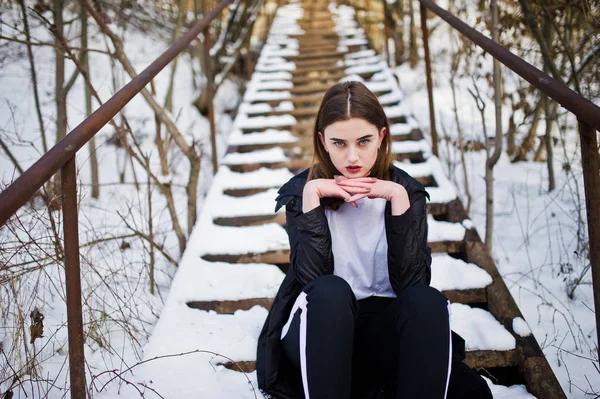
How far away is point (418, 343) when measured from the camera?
4.58 feet

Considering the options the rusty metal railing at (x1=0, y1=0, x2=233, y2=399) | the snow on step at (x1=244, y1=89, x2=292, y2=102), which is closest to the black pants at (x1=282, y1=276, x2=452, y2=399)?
the rusty metal railing at (x1=0, y1=0, x2=233, y2=399)

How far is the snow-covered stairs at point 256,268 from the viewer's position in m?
1.91

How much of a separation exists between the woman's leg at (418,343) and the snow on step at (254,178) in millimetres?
1790

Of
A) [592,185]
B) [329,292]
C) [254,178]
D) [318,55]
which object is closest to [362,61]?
[318,55]

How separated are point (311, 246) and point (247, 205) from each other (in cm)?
143

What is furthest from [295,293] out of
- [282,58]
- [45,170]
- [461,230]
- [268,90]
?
[282,58]

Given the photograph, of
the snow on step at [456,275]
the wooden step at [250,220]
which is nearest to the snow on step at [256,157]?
the wooden step at [250,220]

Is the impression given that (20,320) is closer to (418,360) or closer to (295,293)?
(295,293)

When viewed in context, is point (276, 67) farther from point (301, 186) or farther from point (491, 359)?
point (491, 359)

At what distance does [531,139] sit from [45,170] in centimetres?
378

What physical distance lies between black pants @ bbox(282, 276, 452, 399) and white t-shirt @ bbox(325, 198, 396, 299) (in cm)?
18

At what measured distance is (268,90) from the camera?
4.77 m

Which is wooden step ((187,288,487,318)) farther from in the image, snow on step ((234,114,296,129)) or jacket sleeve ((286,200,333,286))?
snow on step ((234,114,296,129))

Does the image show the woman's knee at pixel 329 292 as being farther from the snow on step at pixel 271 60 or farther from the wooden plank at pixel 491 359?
the snow on step at pixel 271 60
